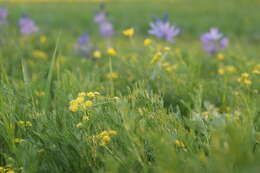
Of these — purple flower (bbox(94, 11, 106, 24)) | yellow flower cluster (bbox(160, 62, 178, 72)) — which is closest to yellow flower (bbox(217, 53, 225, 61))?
yellow flower cluster (bbox(160, 62, 178, 72))

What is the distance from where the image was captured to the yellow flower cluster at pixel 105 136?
1350 mm

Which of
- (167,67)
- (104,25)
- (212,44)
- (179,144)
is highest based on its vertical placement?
(104,25)

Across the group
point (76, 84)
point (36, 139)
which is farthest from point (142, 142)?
point (76, 84)

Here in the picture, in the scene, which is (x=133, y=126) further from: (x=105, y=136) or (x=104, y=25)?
(x=104, y=25)

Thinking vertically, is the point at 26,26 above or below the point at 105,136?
above

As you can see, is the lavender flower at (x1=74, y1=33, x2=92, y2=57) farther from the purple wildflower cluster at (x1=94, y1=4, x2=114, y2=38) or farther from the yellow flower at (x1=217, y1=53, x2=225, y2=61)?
the yellow flower at (x1=217, y1=53, x2=225, y2=61)

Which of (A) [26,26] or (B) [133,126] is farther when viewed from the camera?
(A) [26,26]

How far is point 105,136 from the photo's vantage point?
1354 millimetres

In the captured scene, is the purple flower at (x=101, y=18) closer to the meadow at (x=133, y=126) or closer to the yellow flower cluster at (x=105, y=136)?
the meadow at (x=133, y=126)

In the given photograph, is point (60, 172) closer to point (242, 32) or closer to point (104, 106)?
point (104, 106)

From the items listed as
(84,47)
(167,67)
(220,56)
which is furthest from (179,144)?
(84,47)

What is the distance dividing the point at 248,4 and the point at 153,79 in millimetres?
8651

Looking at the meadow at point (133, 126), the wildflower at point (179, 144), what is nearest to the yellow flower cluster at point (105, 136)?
the meadow at point (133, 126)

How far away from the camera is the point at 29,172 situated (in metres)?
1.29
